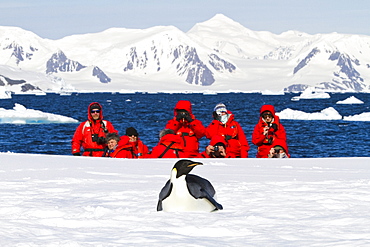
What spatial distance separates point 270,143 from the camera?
1052 cm

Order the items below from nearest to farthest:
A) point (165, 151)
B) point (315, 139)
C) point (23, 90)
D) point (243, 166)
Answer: point (243, 166), point (165, 151), point (315, 139), point (23, 90)

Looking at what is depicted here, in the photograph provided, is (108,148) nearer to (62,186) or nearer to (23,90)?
(62,186)

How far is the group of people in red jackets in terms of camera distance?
32.5 feet

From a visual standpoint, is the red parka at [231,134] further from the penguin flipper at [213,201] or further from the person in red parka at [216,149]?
the penguin flipper at [213,201]

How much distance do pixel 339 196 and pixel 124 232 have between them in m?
2.30

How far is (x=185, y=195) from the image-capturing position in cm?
474

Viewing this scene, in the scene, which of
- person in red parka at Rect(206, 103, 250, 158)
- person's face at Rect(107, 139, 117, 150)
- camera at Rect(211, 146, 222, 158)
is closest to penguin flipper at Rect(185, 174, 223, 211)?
camera at Rect(211, 146, 222, 158)

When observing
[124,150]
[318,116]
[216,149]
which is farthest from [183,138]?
[318,116]

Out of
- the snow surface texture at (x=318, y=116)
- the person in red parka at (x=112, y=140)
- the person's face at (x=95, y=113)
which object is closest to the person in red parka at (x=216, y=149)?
the person in red parka at (x=112, y=140)

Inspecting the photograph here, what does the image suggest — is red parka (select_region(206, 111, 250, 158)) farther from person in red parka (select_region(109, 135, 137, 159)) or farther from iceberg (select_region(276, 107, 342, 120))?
iceberg (select_region(276, 107, 342, 120))

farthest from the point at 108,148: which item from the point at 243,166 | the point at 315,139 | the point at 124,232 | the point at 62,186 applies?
the point at 315,139

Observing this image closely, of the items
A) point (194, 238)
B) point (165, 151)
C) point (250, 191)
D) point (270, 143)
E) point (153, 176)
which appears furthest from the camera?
point (270, 143)

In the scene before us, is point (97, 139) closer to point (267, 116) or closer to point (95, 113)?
point (95, 113)

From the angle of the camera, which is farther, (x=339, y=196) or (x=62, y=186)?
(x=62, y=186)
